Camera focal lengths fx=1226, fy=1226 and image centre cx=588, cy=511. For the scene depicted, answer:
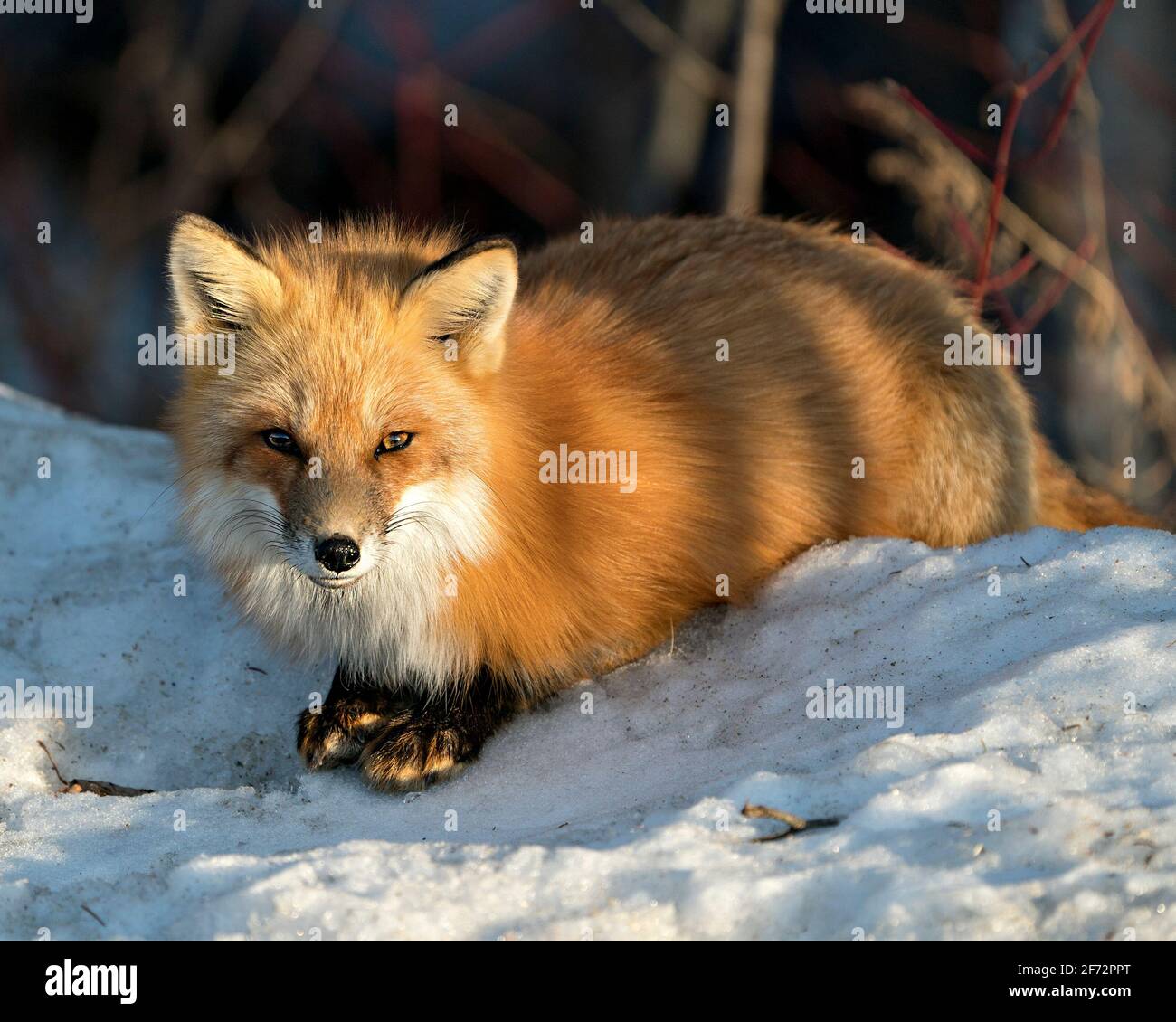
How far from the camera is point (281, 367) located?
3.39 meters

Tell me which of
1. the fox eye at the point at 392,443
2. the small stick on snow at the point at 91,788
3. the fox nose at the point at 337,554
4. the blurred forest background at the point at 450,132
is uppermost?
the blurred forest background at the point at 450,132

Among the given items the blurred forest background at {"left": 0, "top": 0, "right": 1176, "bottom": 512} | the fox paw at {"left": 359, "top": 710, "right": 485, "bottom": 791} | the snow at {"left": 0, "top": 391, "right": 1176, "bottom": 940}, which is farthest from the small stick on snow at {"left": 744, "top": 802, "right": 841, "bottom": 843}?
the blurred forest background at {"left": 0, "top": 0, "right": 1176, "bottom": 512}

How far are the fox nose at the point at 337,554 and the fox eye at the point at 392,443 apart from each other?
0.32 meters

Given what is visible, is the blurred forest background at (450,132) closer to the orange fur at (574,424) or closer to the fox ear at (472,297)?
the orange fur at (574,424)

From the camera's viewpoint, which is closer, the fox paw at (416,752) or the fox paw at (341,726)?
the fox paw at (416,752)

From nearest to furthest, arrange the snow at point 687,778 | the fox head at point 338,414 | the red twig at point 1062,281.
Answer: the snow at point 687,778 → the fox head at point 338,414 → the red twig at point 1062,281

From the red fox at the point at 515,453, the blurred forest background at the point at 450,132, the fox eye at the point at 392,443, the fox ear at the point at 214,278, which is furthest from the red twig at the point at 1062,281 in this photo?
the fox ear at the point at 214,278

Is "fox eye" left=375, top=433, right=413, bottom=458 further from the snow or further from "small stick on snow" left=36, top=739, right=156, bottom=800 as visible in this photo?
"small stick on snow" left=36, top=739, right=156, bottom=800

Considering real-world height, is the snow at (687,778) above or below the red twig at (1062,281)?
below

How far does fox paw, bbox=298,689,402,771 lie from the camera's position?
353cm

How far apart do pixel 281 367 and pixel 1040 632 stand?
2.17 meters

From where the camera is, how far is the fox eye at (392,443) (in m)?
3.32
